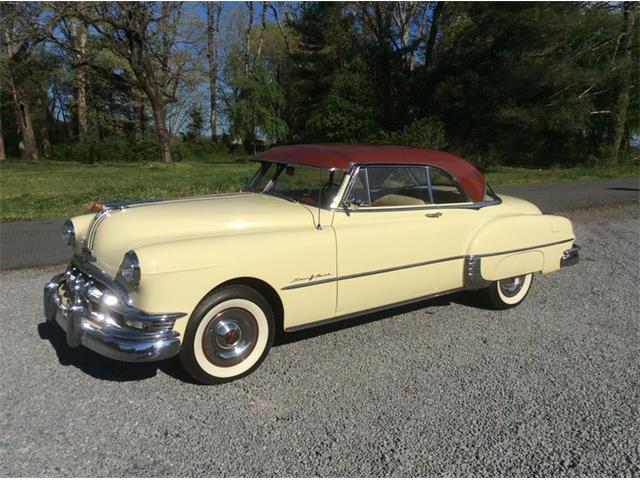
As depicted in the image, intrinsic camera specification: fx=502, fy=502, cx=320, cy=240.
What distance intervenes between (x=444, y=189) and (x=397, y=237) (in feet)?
2.53

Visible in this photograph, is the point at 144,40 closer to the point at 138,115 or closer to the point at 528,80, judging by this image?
the point at 138,115

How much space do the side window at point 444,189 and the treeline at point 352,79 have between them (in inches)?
637

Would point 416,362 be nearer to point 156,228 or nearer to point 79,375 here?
point 156,228

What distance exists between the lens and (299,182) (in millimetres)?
4141

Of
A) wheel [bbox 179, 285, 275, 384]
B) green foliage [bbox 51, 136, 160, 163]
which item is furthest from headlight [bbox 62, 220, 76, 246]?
green foliage [bbox 51, 136, 160, 163]

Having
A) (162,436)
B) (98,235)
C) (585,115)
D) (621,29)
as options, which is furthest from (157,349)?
(621,29)

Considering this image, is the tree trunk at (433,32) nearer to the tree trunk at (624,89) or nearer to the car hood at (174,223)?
the tree trunk at (624,89)

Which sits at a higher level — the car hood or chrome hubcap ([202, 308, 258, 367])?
the car hood

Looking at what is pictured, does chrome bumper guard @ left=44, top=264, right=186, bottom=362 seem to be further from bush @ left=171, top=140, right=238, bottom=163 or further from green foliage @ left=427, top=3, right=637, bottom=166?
bush @ left=171, top=140, right=238, bottom=163

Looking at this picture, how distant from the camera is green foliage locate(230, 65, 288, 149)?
3116 cm

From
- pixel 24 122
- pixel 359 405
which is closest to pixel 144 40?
pixel 24 122

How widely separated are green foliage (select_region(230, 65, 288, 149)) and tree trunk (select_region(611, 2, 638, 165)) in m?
18.3

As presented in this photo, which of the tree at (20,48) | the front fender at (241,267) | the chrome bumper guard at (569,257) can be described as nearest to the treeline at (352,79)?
the tree at (20,48)

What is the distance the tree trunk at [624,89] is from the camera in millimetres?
20641
